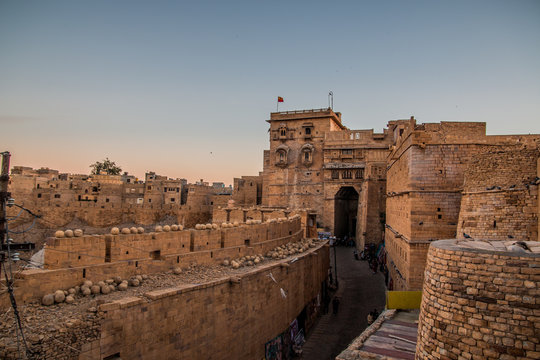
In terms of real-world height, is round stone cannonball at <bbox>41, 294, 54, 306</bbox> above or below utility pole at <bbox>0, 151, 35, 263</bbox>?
below

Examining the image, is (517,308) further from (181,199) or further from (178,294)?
(181,199)

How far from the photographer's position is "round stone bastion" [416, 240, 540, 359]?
4.12 m

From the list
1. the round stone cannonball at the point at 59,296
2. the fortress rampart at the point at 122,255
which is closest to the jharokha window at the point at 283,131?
the fortress rampart at the point at 122,255

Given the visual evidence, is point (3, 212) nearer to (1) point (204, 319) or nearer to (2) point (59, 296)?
(2) point (59, 296)

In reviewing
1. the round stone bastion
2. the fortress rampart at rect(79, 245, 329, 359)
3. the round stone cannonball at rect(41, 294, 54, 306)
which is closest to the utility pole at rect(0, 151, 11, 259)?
the round stone cannonball at rect(41, 294, 54, 306)

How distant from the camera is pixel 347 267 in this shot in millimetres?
26172

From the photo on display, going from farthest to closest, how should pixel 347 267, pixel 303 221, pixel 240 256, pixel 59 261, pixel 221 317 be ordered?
pixel 347 267 < pixel 303 221 < pixel 240 256 < pixel 221 317 < pixel 59 261

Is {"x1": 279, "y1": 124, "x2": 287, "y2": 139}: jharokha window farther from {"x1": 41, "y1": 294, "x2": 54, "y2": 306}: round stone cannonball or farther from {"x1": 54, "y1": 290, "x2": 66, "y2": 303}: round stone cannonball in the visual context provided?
{"x1": 41, "y1": 294, "x2": 54, "y2": 306}: round stone cannonball

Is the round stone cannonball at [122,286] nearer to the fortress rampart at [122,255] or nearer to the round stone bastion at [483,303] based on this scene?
the fortress rampart at [122,255]

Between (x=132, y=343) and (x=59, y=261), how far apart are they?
247 centimetres

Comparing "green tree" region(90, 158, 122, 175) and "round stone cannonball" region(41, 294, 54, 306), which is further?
"green tree" region(90, 158, 122, 175)

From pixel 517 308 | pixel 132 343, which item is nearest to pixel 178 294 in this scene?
pixel 132 343

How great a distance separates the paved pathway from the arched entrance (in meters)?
10.4

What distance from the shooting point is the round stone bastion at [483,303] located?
412cm
